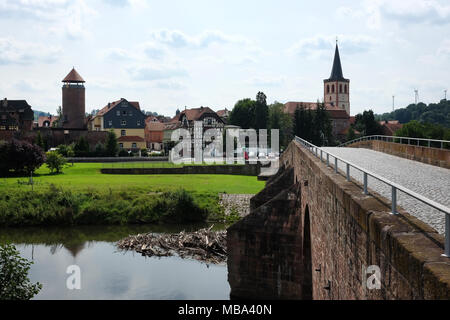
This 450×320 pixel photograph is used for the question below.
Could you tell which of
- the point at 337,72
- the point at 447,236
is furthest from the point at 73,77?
the point at 447,236

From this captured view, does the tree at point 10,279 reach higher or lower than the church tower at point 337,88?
lower

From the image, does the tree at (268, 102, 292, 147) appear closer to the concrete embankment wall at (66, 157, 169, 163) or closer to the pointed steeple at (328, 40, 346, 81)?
the concrete embankment wall at (66, 157, 169, 163)

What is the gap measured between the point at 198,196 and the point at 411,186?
29.7 metres

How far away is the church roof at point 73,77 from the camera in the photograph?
8869cm

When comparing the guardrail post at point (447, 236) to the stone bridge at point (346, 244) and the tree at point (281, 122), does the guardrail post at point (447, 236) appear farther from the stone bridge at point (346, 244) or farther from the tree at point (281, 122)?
the tree at point (281, 122)

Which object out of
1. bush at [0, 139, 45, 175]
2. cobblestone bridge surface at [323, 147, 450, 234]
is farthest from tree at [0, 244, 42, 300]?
bush at [0, 139, 45, 175]

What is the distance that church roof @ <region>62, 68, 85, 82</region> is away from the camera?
88.7 m

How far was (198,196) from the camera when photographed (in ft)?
133

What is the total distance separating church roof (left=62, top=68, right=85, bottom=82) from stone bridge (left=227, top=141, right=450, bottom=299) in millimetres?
75209

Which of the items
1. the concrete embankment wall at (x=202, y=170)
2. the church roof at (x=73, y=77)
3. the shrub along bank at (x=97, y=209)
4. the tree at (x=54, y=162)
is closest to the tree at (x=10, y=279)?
the shrub along bank at (x=97, y=209)

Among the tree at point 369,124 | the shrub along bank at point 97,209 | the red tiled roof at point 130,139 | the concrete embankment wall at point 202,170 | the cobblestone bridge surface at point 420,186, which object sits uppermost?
the tree at point 369,124

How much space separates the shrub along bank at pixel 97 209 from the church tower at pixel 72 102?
5163 centimetres

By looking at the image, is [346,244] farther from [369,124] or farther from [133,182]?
[369,124]
